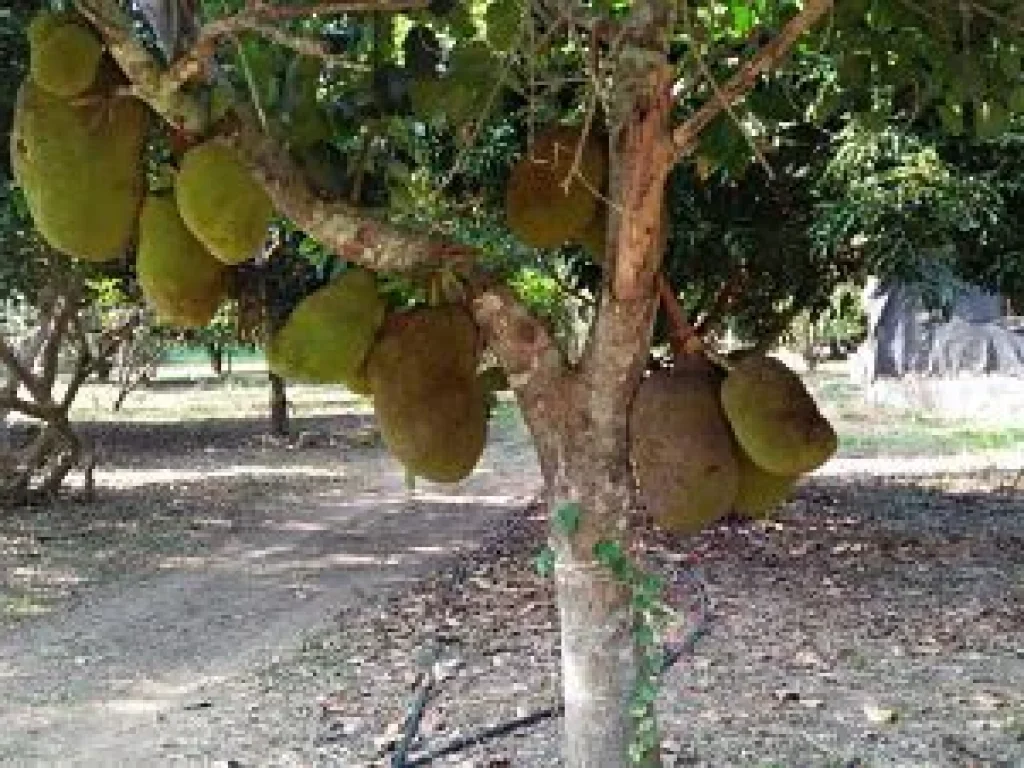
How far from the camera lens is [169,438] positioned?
13406 millimetres

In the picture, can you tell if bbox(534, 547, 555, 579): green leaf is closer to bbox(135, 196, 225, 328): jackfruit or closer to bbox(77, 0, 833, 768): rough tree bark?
bbox(77, 0, 833, 768): rough tree bark

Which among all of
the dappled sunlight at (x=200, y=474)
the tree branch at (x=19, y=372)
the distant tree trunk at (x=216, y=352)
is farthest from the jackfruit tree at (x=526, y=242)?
the distant tree trunk at (x=216, y=352)

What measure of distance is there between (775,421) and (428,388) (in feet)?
1.30

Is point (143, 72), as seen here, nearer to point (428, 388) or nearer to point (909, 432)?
point (428, 388)

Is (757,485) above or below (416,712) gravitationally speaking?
above

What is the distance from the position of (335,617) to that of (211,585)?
3.41 ft

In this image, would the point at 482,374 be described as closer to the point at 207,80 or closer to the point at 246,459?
the point at 207,80

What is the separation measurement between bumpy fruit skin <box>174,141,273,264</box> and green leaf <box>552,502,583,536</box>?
46cm

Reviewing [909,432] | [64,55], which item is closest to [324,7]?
[64,55]

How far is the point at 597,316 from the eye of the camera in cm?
154

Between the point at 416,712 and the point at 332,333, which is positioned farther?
the point at 416,712

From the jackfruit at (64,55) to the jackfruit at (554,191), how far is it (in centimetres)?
53

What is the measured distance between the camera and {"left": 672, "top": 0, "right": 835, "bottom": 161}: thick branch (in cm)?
148

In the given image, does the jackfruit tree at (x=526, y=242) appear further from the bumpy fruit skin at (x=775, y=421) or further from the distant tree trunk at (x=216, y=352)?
the distant tree trunk at (x=216, y=352)
